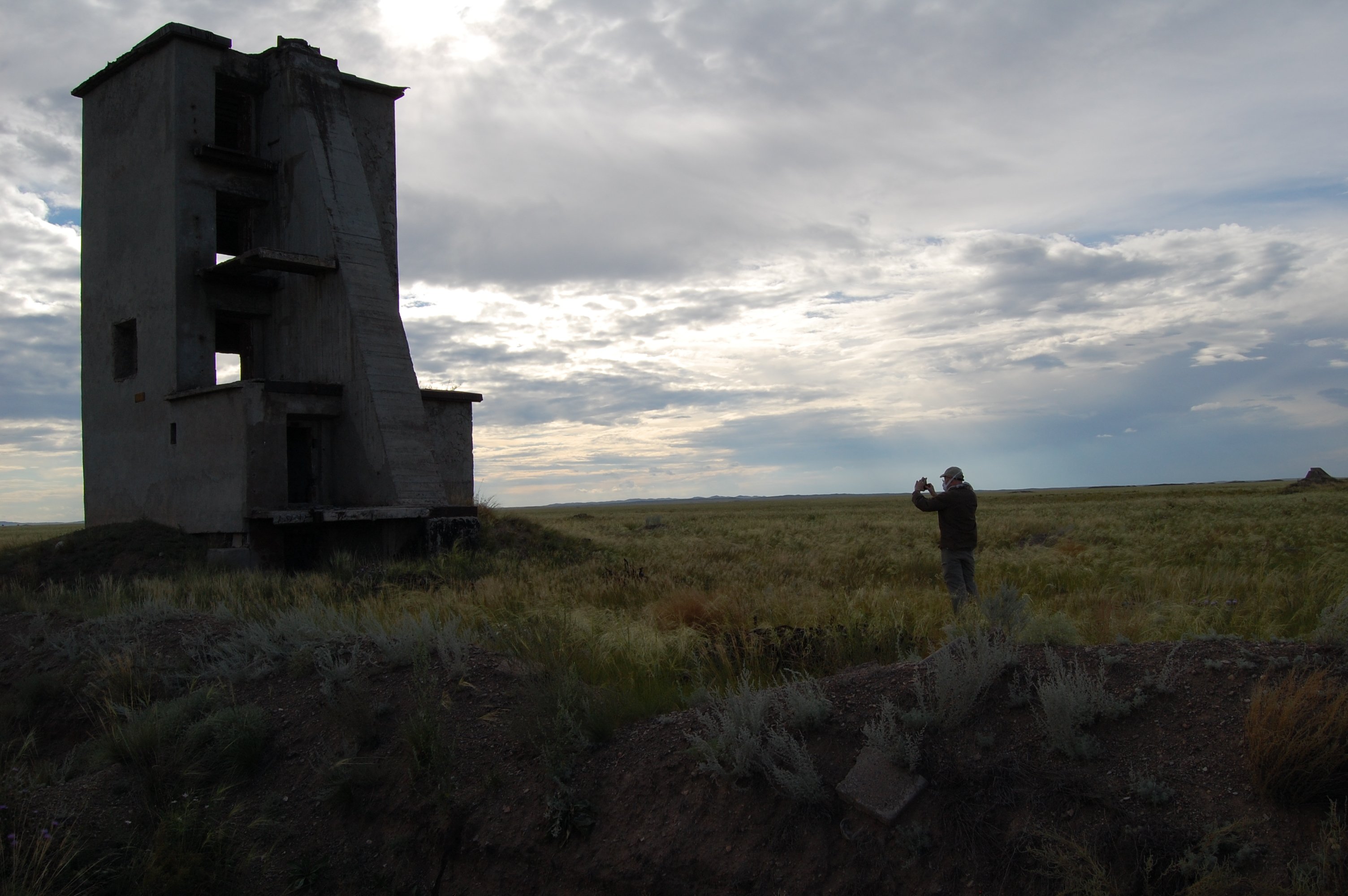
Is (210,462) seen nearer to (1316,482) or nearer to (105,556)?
(105,556)

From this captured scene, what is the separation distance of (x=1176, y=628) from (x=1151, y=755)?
4380 millimetres

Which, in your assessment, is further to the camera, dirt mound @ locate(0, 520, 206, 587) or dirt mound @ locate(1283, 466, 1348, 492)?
dirt mound @ locate(1283, 466, 1348, 492)

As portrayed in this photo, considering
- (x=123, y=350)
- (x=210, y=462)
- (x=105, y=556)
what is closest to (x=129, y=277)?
(x=123, y=350)

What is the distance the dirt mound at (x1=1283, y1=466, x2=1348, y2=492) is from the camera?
176ft

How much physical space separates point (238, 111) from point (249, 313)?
5.28 m

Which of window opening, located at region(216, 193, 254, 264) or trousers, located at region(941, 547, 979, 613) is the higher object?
window opening, located at region(216, 193, 254, 264)

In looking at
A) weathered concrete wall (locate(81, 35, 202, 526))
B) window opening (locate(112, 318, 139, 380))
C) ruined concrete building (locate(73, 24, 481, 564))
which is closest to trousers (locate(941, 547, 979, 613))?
ruined concrete building (locate(73, 24, 481, 564))

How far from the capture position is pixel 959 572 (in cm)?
1078

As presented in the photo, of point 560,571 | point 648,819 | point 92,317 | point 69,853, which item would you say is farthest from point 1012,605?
point 92,317

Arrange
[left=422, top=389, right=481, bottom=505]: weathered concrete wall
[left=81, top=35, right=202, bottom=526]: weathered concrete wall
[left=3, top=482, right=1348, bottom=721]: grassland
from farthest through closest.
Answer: [left=422, top=389, right=481, bottom=505]: weathered concrete wall
[left=81, top=35, right=202, bottom=526]: weathered concrete wall
[left=3, top=482, right=1348, bottom=721]: grassland

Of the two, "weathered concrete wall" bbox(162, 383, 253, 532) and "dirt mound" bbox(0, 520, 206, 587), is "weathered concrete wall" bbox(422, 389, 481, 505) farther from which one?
"dirt mound" bbox(0, 520, 206, 587)

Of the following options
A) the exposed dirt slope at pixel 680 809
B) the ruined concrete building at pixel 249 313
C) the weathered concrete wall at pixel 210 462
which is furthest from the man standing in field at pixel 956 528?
the weathered concrete wall at pixel 210 462

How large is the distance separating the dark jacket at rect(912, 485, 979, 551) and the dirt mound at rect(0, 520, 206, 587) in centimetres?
1455

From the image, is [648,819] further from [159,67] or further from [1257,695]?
[159,67]
